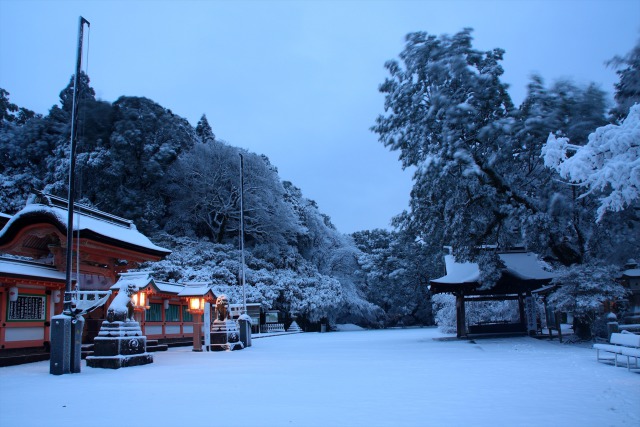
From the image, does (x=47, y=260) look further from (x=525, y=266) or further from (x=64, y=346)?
(x=525, y=266)

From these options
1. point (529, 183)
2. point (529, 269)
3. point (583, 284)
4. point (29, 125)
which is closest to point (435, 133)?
point (529, 183)

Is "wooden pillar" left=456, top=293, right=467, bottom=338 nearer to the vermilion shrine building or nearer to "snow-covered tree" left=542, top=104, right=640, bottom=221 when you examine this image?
the vermilion shrine building

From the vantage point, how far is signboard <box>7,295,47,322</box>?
44.6 ft

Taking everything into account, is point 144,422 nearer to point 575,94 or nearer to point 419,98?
point 575,94

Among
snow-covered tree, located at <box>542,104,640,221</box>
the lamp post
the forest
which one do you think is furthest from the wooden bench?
the lamp post

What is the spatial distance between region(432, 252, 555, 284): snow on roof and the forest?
70 centimetres

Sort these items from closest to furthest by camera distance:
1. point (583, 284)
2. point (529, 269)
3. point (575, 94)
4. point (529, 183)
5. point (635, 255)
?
point (635, 255) < point (575, 94) < point (583, 284) < point (529, 183) < point (529, 269)

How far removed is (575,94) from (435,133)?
15.9 feet

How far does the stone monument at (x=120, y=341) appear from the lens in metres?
12.1

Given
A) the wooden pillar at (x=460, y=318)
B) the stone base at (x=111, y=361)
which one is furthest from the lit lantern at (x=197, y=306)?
the wooden pillar at (x=460, y=318)

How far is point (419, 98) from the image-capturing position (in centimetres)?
1731

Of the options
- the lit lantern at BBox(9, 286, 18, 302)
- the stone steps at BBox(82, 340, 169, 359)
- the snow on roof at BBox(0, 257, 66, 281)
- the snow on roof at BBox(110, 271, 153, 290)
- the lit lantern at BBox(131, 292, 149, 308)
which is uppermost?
the snow on roof at BBox(0, 257, 66, 281)

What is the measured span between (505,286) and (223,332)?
11910 millimetres

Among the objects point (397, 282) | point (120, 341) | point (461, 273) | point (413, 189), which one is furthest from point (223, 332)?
point (397, 282)
